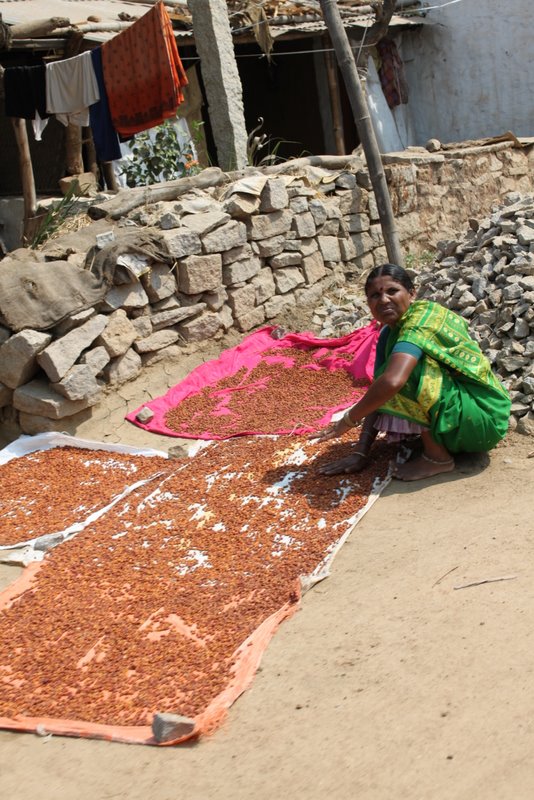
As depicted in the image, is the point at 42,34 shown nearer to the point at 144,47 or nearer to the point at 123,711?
the point at 144,47

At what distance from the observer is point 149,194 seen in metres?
6.70

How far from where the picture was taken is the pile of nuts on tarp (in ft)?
15.8

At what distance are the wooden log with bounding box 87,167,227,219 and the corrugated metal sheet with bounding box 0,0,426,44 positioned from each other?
8.15 feet

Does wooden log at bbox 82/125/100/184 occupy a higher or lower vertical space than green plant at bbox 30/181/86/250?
higher

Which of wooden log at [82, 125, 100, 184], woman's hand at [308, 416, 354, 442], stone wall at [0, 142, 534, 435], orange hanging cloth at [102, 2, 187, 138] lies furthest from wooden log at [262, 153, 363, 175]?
woman's hand at [308, 416, 354, 442]

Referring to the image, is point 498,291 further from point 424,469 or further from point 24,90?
point 24,90

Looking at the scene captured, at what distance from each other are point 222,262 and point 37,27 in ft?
10.3

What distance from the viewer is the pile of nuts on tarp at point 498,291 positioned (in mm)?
4816

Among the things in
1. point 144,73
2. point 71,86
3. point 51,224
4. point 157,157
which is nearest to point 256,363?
point 51,224

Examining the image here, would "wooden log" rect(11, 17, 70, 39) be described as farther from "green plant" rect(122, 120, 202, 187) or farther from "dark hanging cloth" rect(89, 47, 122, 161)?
"green plant" rect(122, 120, 202, 187)

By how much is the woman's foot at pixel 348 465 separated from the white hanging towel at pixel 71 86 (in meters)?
4.83

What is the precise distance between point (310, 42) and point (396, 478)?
9182 millimetres

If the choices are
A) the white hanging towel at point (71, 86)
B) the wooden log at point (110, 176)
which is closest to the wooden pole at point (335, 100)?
the wooden log at point (110, 176)

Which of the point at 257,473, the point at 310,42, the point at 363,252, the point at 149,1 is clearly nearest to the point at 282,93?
the point at 310,42
